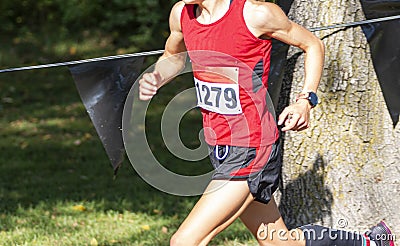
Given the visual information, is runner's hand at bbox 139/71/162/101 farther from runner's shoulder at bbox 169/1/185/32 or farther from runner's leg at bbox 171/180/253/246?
runner's leg at bbox 171/180/253/246

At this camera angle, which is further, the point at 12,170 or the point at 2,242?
the point at 12,170

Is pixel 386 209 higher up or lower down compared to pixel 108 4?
higher up

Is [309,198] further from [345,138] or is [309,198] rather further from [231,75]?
[231,75]

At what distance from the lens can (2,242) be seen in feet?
15.6

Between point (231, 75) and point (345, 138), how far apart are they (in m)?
1.02

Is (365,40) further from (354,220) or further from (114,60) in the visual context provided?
(114,60)

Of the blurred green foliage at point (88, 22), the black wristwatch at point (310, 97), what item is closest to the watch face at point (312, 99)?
the black wristwatch at point (310, 97)

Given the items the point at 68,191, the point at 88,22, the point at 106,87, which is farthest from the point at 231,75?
the point at 88,22

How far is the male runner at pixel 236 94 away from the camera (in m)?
3.26

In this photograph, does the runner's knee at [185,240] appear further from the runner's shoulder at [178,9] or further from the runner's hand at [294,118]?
the runner's shoulder at [178,9]

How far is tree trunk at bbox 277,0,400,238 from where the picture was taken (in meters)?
4.03

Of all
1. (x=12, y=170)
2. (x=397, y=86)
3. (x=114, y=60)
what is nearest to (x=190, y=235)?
(x=114, y=60)

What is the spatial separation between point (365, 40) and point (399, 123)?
476 millimetres

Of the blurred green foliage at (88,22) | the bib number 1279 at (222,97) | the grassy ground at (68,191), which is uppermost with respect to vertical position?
the bib number 1279 at (222,97)
